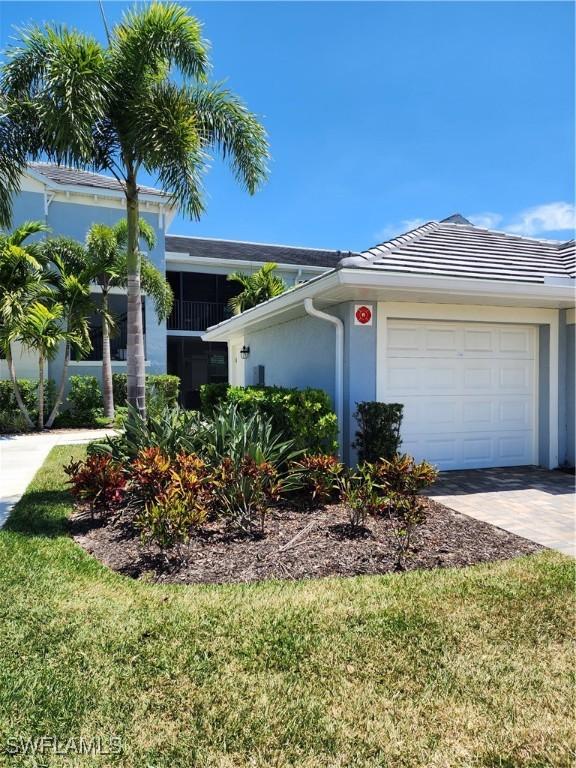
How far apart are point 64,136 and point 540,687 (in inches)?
314

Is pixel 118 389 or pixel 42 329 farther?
pixel 118 389

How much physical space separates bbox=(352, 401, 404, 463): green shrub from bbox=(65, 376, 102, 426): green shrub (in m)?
13.2

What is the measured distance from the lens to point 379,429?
7.11 metres

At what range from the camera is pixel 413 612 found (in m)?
3.60

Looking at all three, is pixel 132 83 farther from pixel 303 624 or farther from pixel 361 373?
pixel 303 624

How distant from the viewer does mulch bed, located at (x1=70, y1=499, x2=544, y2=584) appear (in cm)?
443

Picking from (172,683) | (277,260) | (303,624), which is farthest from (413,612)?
(277,260)

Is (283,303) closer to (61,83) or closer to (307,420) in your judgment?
(307,420)

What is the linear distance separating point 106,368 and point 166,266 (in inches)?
285

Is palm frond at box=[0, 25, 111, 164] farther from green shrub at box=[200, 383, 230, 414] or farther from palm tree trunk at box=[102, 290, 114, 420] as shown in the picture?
palm tree trunk at box=[102, 290, 114, 420]

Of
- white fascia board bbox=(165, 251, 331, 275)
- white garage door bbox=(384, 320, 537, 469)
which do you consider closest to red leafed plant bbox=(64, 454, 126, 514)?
white garage door bbox=(384, 320, 537, 469)

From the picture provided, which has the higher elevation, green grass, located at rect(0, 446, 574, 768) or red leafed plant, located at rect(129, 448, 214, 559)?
red leafed plant, located at rect(129, 448, 214, 559)

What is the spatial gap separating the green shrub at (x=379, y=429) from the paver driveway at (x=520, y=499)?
3.26 feet

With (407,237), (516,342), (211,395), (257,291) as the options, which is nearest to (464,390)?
(516,342)
